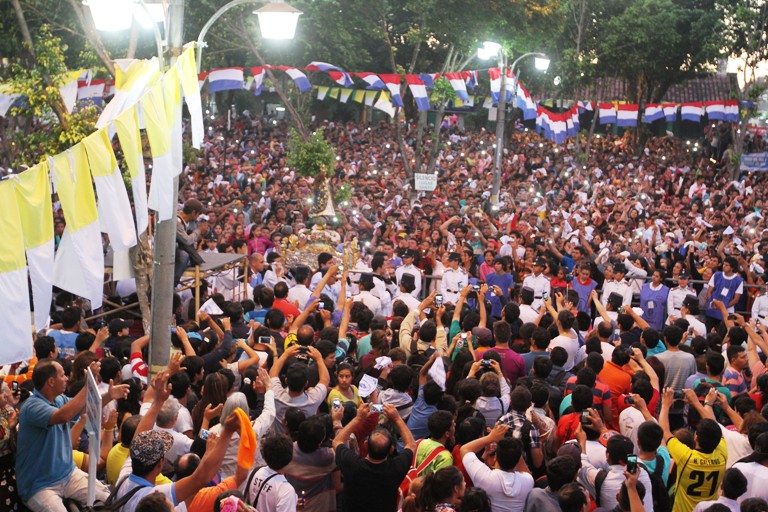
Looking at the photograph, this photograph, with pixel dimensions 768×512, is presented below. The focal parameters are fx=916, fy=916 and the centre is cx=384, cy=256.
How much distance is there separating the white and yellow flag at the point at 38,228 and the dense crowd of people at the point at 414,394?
503 mm

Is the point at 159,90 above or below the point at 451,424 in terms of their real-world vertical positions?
above

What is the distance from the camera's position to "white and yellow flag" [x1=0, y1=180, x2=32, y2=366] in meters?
5.32

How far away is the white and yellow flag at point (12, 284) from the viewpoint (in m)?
5.32

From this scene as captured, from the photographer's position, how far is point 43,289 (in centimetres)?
568

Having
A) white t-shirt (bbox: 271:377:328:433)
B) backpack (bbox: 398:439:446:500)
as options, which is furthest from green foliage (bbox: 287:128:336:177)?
backpack (bbox: 398:439:446:500)

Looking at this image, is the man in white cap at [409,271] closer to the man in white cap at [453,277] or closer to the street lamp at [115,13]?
the man in white cap at [453,277]

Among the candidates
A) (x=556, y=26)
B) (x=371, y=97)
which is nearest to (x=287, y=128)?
(x=371, y=97)

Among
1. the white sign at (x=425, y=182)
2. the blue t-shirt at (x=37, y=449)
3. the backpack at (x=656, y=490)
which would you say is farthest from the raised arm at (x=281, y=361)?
the white sign at (x=425, y=182)

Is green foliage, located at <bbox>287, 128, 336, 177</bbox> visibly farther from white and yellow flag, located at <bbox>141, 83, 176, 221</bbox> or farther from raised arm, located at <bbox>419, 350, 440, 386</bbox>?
raised arm, located at <bbox>419, 350, 440, 386</bbox>

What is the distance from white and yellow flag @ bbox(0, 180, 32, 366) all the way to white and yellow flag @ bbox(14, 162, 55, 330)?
0.28 ft

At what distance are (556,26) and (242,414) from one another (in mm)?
22389

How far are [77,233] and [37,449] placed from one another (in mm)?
1382

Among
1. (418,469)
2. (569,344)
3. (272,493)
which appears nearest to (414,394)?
(418,469)

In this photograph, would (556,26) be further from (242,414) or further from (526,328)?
(242,414)
